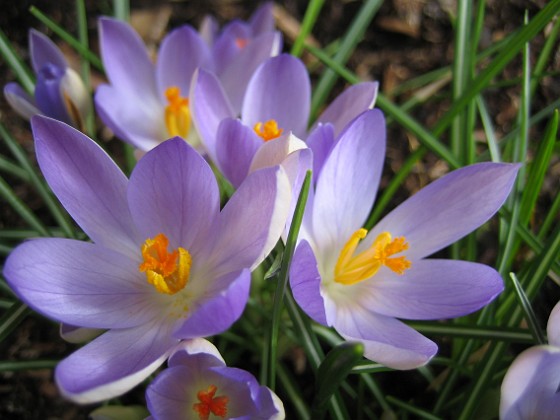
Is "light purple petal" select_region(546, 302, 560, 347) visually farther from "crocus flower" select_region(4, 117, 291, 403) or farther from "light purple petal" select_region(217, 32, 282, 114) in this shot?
"light purple petal" select_region(217, 32, 282, 114)

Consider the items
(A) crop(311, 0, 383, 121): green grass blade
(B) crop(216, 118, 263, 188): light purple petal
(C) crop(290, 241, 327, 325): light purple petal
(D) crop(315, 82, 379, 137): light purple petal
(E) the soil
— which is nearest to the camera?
(C) crop(290, 241, 327, 325): light purple petal

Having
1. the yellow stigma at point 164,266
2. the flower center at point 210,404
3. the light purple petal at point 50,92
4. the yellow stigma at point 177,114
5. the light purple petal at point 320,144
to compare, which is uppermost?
the light purple petal at point 320,144

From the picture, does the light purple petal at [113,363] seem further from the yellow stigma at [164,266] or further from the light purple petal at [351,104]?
the light purple petal at [351,104]

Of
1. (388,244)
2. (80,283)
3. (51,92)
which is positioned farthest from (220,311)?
(51,92)

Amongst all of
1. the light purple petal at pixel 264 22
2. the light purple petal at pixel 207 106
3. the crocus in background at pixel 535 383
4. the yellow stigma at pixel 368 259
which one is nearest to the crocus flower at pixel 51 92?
the light purple petal at pixel 207 106

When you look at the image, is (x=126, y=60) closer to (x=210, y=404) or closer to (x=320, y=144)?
(x=320, y=144)

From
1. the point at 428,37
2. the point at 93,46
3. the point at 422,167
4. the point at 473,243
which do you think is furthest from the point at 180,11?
the point at 473,243

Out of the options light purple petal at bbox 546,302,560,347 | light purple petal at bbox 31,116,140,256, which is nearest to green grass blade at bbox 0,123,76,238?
light purple petal at bbox 31,116,140,256
